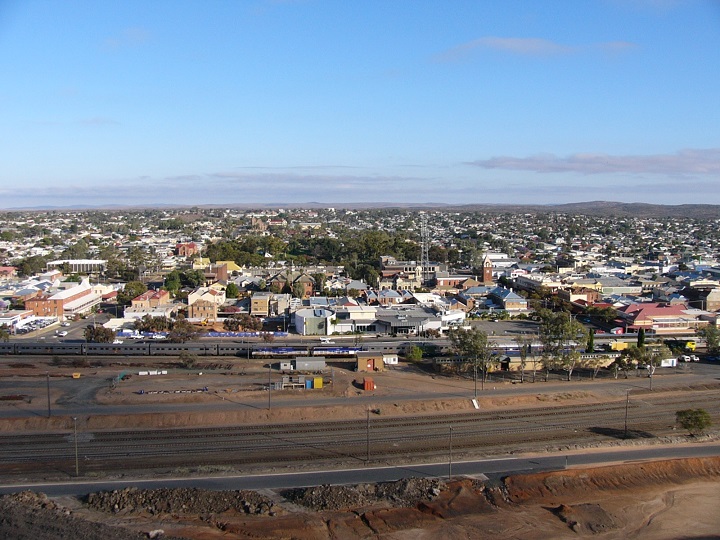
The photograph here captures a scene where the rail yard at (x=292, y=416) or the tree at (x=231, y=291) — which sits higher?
the tree at (x=231, y=291)

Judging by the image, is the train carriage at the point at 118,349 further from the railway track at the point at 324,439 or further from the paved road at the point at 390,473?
the paved road at the point at 390,473

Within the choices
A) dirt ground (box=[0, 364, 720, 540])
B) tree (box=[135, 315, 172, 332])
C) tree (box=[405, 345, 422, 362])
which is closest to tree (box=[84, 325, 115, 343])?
tree (box=[135, 315, 172, 332])

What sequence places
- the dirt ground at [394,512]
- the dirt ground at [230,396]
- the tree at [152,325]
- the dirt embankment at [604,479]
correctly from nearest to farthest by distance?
1. the dirt ground at [394,512]
2. the dirt embankment at [604,479]
3. the dirt ground at [230,396]
4. the tree at [152,325]

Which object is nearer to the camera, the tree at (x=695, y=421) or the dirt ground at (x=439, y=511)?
the dirt ground at (x=439, y=511)

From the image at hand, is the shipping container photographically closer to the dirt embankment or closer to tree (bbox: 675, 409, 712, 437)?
the dirt embankment

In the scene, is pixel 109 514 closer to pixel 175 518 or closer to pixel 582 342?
pixel 175 518

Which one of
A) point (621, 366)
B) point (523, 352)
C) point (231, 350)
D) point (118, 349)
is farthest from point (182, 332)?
point (621, 366)

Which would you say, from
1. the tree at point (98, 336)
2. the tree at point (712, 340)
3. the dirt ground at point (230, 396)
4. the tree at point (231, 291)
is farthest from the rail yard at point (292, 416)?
the tree at point (231, 291)
